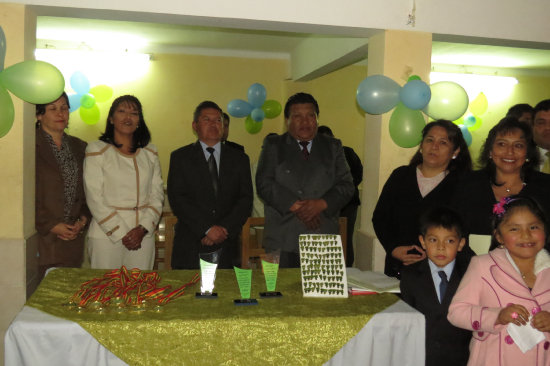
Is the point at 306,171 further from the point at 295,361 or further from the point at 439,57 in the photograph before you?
the point at 439,57

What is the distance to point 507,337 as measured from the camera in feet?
6.26

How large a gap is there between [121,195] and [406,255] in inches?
62.4

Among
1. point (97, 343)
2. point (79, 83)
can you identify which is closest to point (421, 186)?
point (97, 343)

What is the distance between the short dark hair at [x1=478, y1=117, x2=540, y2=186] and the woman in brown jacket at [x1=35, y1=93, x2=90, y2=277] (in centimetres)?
224

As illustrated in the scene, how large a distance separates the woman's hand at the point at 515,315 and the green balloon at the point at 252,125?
17.6 ft

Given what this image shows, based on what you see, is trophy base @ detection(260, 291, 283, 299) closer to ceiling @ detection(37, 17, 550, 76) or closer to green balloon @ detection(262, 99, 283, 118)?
ceiling @ detection(37, 17, 550, 76)

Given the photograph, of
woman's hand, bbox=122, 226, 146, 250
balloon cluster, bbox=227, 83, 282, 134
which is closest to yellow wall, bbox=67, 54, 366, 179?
balloon cluster, bbox=227, 83, 282, 134

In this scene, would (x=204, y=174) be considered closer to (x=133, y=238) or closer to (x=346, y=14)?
(x=133, y=238)

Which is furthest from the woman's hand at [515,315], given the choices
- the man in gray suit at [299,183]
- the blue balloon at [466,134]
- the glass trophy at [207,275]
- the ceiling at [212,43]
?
the blue balloon at [466,134]

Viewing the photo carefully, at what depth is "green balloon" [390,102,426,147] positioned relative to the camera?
325cm

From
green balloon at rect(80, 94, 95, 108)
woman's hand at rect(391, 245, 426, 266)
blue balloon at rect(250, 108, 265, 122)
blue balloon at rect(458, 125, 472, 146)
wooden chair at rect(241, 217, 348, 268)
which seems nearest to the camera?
woman's hand at rect(391, 245, 426, 266)

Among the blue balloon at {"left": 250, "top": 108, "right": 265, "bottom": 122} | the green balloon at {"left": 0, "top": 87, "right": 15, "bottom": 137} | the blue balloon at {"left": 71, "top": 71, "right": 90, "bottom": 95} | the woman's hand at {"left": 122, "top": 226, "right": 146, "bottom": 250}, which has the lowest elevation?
the woman's hand at {"left": 122, "top": 226, "right": 146, "bottom": 250}

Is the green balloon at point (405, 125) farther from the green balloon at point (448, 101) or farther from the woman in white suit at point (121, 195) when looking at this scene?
the woman in white suit at point (121, 195)

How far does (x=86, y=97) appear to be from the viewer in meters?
6.25
